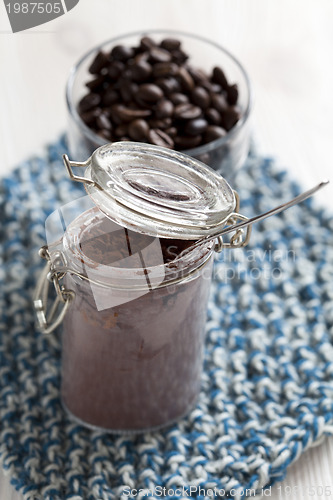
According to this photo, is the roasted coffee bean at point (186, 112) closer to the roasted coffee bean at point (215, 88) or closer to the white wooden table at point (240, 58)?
the roasted coffee bean at point (215, 88)

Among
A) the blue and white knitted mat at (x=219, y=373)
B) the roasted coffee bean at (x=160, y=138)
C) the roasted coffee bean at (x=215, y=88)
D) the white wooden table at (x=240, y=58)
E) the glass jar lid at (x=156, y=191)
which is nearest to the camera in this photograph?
the glass jar lid at (x=156, y=191)

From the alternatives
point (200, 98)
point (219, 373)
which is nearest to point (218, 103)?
point (200, 98)

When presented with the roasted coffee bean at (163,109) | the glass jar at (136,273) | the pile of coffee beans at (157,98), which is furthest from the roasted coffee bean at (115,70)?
the glass jar at (136,273)

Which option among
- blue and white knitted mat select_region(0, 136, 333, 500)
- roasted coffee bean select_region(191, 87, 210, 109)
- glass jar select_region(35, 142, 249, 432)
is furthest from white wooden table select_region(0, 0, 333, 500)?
glass jar select_region(35, 142, 249, 432)

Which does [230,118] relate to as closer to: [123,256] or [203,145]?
[203,145]

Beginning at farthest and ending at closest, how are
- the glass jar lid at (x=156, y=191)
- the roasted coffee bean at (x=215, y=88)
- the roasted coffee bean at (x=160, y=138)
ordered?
the roasted coffee bean at (x=215, y=88) < the roasted coffee bean at (x=160, y=138) < the glass jar lid at (x=156, y=191)

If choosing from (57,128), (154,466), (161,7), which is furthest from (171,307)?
(161,7)

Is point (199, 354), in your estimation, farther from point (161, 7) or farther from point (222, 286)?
point (161, 7)
